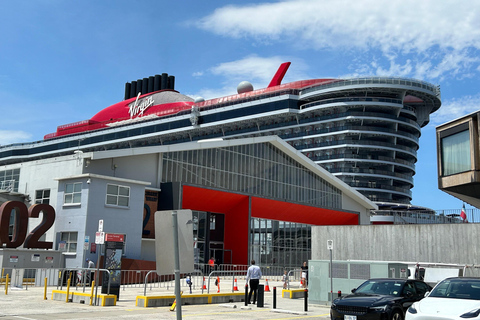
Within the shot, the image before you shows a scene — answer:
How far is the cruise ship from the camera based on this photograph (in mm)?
90562

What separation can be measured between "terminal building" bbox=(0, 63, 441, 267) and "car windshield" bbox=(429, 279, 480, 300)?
22.4 meters

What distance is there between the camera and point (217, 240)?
1748 inches

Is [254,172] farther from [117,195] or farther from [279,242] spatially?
[117,195]

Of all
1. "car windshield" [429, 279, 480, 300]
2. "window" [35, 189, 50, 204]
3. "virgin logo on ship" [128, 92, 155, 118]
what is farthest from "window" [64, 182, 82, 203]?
"virgin logo on ship" [128, 92, 155, 118]

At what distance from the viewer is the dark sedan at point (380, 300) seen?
43.0 feet

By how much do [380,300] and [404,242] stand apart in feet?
40.6

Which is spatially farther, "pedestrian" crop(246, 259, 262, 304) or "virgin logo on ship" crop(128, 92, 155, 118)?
"virgin logo on ship" crop(128, 92, 155, 118)

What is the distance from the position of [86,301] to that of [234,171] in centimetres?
2529

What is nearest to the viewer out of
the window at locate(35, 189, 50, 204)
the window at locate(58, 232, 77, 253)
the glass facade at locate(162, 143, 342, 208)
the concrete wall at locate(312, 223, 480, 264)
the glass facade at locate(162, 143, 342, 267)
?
the concrete wall at locate(312, 223, 480, 264)

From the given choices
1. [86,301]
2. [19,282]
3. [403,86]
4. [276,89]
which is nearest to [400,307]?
[86,301]

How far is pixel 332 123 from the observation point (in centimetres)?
9406

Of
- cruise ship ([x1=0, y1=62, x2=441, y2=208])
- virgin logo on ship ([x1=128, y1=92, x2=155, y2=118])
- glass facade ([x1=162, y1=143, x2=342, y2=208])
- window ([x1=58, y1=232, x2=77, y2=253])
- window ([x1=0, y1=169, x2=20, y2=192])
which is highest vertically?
virgin logo on ship ([x1=128, y1=92, x2=155, y2=118])

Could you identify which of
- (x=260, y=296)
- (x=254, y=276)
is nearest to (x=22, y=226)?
(x=254, y=276)

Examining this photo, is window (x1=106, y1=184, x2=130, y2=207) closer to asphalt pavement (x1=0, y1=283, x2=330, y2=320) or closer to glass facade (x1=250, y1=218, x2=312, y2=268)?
asphalt pavement (x1=0, y1=283, x2=330, y2=320)
